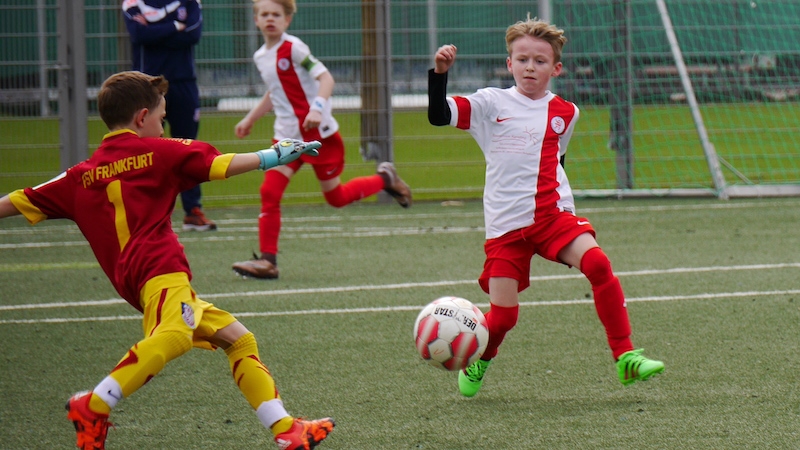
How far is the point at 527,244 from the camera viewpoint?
4367 mm

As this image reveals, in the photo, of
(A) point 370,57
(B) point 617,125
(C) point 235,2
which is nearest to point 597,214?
(B) point 617,125

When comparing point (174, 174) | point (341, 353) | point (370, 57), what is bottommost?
point (341, 353)

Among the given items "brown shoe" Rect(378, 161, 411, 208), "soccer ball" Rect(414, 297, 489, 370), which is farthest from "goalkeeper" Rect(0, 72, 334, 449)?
"brown shoe" Rect(378, 161, 411, 208)

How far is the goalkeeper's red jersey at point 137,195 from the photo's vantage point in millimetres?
3438

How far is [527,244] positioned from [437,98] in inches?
26.9

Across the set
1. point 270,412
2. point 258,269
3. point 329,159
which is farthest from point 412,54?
point 270,412

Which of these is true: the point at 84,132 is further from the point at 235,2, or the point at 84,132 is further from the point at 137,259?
the point at 137,259

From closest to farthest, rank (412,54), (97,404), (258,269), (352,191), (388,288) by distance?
(97,404)
(388,288)
(258,269)
(352,191)
(412,54)

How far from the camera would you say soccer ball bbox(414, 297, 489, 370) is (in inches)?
159

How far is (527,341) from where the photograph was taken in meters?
5.11

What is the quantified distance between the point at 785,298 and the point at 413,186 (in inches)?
283

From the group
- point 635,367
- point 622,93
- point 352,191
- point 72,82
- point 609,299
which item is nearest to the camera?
point 635,367

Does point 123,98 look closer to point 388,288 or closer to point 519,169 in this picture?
point 519,169

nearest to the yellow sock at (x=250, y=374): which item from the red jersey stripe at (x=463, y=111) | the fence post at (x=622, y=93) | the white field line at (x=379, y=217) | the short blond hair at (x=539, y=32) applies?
the red jersey stripe at (x=463, y=111)
